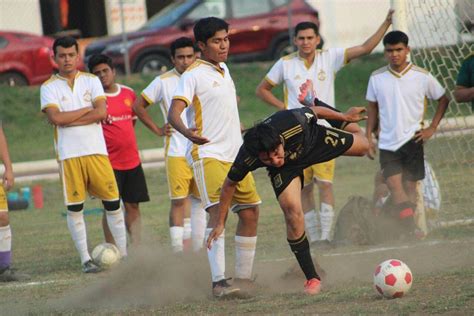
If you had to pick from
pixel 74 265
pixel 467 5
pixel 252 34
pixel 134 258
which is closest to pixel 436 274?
pixel 134 258

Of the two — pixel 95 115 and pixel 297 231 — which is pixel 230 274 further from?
pixel 95 115

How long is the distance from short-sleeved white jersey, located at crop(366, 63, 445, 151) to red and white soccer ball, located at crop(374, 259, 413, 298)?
3715mm

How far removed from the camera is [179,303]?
27.8 feet

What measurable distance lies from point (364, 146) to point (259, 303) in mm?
1592

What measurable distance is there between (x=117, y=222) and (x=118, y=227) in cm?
5

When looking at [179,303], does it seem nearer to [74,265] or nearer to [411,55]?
[74,265]

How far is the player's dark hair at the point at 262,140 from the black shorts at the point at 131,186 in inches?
154

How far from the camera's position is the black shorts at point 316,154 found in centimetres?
839

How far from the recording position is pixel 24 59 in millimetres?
23672

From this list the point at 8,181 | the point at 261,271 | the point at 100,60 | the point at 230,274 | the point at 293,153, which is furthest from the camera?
the point at 100,60

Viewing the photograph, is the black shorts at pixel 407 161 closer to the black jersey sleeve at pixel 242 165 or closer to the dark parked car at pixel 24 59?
the black jersey sleeve at pixel 242 165

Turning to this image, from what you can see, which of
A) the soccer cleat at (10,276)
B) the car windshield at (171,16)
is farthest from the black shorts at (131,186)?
the car windshield at (171,16)

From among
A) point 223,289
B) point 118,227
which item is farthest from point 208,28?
point 118,227

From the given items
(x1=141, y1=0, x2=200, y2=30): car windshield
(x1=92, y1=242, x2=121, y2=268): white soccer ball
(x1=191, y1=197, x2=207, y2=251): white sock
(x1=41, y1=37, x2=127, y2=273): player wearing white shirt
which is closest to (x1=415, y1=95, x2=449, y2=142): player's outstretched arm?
(x1=191, y1=197, x2=207, y2=251): white sock
